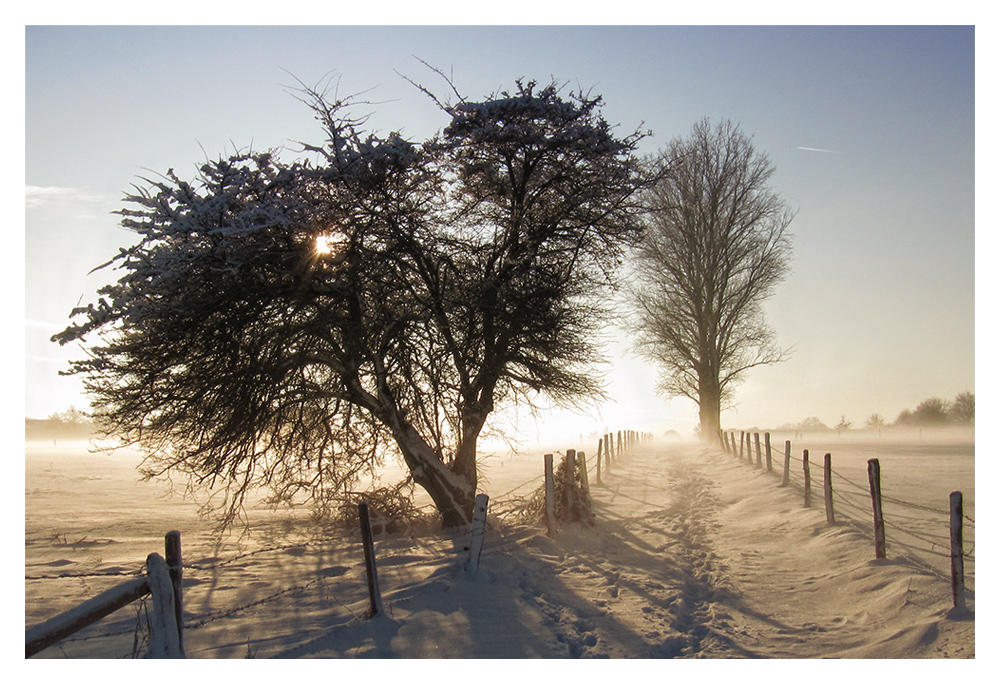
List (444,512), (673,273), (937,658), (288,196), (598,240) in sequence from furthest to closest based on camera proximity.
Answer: (673,273)
(598,240)
(444,512)
(288,196)
(937,658)

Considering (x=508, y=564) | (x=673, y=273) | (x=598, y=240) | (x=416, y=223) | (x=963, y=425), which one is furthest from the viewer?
(x=963, y=425)

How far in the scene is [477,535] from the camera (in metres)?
8.02

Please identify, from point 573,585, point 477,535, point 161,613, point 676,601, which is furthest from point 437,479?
point 161,613

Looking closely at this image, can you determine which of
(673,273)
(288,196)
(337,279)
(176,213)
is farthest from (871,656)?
(673,273)

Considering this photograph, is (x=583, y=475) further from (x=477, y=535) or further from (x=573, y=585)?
(x=477, y=535)

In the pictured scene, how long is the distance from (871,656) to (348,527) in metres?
9.70

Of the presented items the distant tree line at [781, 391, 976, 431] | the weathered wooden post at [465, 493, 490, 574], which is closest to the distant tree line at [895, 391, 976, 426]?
the distant tree line at [781, 391, 976, 431]

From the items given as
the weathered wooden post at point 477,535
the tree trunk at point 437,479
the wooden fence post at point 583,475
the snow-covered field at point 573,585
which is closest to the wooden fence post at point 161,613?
the snow-covered field at point 573,585

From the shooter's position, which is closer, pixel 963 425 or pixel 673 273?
pixel 673 273

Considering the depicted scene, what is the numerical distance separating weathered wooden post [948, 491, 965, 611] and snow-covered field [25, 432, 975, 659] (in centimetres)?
15

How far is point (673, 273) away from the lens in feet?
96.6

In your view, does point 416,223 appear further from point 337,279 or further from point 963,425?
point 963,425

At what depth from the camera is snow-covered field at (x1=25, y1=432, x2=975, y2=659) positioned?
588 cm

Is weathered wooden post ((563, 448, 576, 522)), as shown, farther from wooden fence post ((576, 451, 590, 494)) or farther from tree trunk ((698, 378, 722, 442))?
tree trunk ((698, 378, 722, 442))
